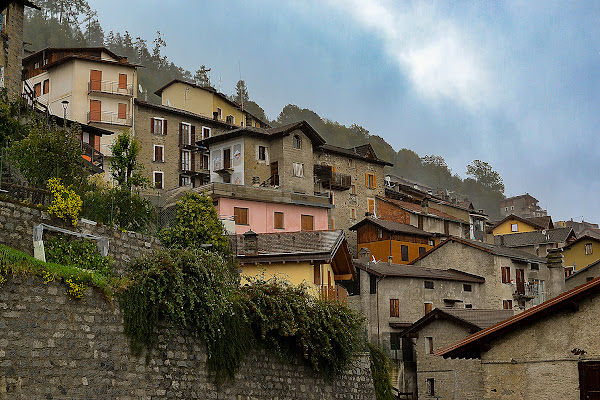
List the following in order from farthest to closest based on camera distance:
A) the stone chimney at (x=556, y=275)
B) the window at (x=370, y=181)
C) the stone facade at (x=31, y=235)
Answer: the window at (x=370, y=181) < the stone chimney at (x=556, y=275) < the stone facade at (x=31, y=235)

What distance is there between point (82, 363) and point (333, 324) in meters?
9.72

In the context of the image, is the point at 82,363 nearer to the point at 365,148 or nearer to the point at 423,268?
the point at 423,268

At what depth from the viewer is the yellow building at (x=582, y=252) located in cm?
6875

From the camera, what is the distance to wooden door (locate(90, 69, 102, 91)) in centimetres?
5788

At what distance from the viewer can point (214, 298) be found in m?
17.8

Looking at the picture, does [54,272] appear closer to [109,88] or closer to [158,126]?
[109,88]

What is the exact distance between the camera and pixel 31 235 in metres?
15.3

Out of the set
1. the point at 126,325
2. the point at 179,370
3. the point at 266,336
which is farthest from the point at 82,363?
the point at 266,336

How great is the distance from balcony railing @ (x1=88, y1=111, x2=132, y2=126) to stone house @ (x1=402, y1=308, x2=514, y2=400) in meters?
30.1

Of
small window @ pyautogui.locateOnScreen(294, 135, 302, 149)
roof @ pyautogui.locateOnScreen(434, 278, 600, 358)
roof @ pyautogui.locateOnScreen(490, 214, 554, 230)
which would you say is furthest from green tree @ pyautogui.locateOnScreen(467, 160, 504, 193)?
roof @ pyautogui.locateOnScreen(434, 278, 600, 358)

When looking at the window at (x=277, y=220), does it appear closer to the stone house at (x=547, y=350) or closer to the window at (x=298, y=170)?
the window at (x=298, y=170)

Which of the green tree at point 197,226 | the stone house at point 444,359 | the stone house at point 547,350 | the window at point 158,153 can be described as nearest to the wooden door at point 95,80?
the window at point 158,153

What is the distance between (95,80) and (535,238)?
45.0 m

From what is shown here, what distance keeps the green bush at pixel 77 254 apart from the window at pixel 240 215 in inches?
1030
